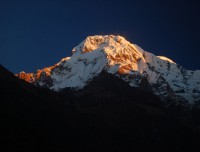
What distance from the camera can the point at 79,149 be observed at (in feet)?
621

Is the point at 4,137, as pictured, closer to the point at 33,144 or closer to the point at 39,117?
the point at 33,144

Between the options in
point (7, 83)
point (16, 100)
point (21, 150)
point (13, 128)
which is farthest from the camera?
point (7, 83)

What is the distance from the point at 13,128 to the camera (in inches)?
5684

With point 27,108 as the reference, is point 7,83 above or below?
above

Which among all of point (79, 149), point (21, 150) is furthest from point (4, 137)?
point (79, 149)

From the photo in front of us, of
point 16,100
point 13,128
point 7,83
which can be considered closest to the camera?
point 13,128

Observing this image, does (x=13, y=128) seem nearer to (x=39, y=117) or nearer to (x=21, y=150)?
(x=21, y=150)

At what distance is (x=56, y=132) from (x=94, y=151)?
70.8 ft

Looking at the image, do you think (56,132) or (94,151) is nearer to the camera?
(56,132)

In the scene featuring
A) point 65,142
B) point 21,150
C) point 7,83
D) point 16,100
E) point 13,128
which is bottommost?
point 21,150

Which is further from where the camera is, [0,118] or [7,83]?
[7,83]

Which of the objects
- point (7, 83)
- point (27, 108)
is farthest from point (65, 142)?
point (7, 83)

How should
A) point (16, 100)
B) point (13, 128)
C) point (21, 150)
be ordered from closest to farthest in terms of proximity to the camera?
point (21, 150)
point (13, 128)
point (16, 100)

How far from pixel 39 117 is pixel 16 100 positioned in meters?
10.1
